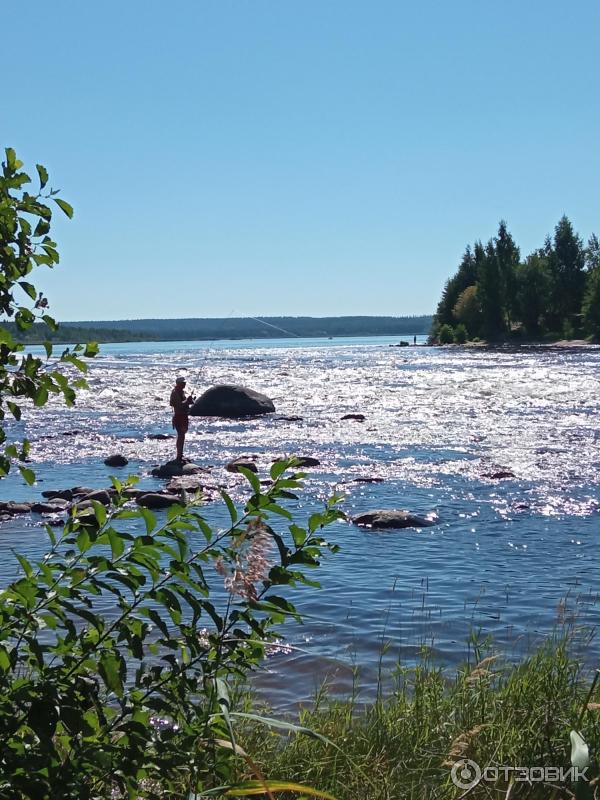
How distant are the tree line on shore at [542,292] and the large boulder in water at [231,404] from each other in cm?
6946

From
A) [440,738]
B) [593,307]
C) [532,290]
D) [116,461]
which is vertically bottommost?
[116,461]

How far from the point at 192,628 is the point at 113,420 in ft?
101

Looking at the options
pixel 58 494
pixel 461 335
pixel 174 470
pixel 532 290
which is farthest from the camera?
pixel 461 335

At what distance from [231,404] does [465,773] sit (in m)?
30.5

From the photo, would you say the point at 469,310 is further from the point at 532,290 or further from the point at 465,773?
the point at 465,773

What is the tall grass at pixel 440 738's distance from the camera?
13.9 feet

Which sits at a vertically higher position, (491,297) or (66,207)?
(491,297)

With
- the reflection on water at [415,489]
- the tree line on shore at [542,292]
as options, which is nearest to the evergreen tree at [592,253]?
the tree line on shore at [542,292]

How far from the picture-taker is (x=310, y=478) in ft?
63.9

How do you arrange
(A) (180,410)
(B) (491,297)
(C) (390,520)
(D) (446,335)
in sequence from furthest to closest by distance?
(D) (446,335) < (B) (491,297) < (A) (180,410) < (C) (390,520)

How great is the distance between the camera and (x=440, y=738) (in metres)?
4.91

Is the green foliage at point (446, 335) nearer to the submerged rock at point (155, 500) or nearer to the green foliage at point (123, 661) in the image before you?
the submerged rock at point (155, 500)

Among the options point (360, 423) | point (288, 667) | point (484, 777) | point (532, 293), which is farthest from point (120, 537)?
point (532, 293)

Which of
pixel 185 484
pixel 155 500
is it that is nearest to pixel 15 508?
pixel 155 500
